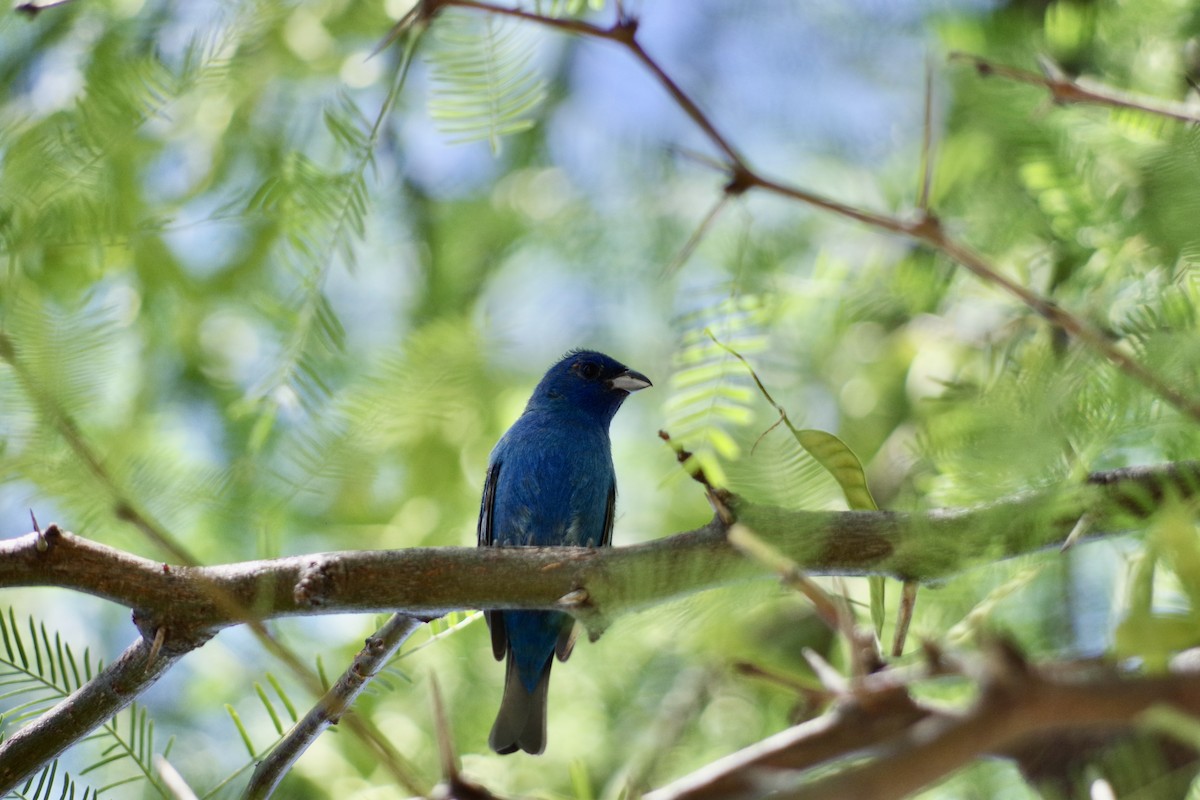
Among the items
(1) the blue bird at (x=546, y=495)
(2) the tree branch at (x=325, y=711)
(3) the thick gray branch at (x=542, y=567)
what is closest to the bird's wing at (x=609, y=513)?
(1) the blue bird at (x=546, y=495)

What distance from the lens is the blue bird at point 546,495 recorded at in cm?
457

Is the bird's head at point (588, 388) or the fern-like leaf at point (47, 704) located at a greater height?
the bird's head at point (588, 388)

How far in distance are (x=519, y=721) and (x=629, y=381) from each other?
1.91 meters

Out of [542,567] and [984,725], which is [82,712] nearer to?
[542,567]

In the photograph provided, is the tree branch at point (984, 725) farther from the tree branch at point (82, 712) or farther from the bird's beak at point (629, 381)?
the bird's beak at point (629, 381)

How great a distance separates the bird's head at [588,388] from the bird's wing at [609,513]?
0.55m

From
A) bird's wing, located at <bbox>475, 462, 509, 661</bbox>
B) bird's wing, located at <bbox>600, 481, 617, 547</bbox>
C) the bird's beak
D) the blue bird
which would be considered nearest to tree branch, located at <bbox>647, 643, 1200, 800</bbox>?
the blue bird

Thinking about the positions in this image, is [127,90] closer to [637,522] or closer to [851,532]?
[851,532]

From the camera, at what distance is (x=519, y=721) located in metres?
4.43

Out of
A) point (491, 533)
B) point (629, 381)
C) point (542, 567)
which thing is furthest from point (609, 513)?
point (542, 567)

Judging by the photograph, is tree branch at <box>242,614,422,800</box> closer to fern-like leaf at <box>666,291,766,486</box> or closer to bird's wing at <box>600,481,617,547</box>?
fern-like leaf at <box>666,291,766,486</box>

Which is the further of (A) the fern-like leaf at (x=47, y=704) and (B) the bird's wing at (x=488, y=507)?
(B) the bird's wing at (x=488, y=507)

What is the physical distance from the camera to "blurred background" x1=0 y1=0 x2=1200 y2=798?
2338 mm

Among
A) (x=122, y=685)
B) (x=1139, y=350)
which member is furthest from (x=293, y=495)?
(x=1139, y=350)
